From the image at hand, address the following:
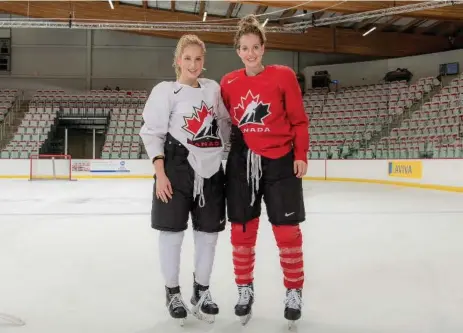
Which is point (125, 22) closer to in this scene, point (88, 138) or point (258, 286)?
point (88, 138)

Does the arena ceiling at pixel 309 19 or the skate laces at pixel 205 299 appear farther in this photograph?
the arena ceiling at pixel 309 19

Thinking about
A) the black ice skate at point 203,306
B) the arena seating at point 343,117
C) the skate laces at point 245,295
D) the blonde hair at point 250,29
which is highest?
the arena seating at point 343,117

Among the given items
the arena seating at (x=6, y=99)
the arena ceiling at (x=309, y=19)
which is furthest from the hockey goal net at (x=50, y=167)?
the arena seating at (x=6, y=99)

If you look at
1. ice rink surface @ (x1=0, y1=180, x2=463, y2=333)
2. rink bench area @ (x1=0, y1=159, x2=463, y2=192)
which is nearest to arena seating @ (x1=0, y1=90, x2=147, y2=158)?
rink bench area @ (x1=0, y1=159, x2=463, y2=192)

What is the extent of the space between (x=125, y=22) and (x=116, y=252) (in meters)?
16.8

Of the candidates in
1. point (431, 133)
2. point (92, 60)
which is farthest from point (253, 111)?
point (92, 60)

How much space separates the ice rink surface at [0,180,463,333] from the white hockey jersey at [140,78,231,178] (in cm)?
80

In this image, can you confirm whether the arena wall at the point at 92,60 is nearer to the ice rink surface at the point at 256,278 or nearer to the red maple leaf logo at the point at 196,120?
the ice rink surface at the point at 256,278

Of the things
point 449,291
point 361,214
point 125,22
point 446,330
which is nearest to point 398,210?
point 361,214

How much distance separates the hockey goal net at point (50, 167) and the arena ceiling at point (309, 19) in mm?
5388

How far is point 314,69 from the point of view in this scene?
77.0 ft

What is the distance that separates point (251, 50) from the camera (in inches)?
87.1

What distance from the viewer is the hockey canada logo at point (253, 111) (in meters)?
2.20

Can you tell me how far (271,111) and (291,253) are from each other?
2.34 ft
